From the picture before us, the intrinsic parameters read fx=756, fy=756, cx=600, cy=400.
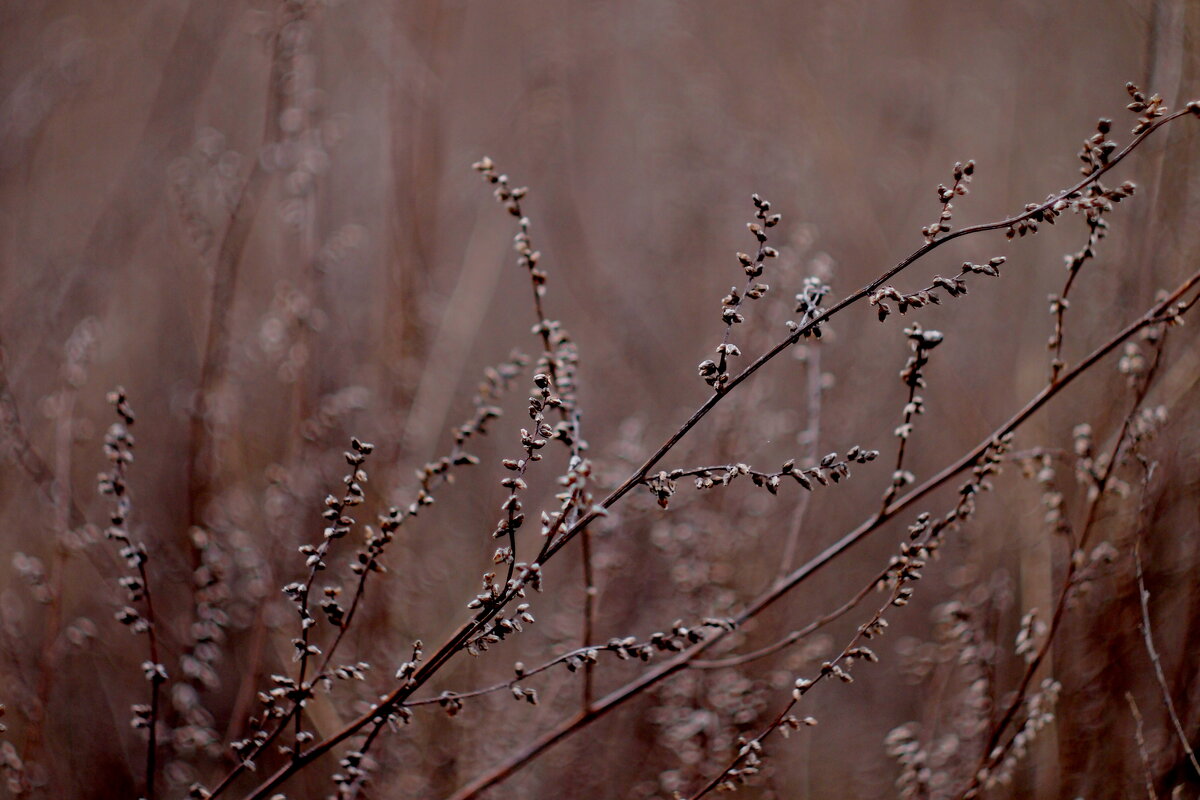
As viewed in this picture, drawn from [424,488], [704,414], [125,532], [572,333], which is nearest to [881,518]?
[704,414]

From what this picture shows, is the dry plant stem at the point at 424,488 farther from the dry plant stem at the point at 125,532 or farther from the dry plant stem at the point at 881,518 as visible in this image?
the dry plant stem at the point at 881,518

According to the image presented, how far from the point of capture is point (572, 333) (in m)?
2.33

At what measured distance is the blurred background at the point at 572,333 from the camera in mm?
1175

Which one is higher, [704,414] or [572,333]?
[572,333]

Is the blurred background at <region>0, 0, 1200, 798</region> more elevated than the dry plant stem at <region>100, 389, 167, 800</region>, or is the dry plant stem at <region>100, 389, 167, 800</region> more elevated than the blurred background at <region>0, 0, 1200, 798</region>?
the blurred background at <region>0, 0, 1200, 798</region>

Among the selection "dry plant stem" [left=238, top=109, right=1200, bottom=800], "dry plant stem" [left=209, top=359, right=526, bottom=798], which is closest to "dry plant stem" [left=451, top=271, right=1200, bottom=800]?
"dry plant stem" [left=238, top=109, right=1200, bottom=800]

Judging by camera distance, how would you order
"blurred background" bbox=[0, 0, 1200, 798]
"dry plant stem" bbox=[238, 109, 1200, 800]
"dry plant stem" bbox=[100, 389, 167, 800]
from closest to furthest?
"dry plant stem" bbox=[238, 109, 1200, 800], "dry plant stem" bbox=[100, 389, 167, 800], "blurred background" bbox=[0, 0, 1200, 798]

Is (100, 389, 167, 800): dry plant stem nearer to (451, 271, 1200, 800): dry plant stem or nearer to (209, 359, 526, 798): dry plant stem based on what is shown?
(209, 359, 526, 798): dry plant stem

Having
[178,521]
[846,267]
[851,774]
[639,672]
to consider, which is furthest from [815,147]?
[178,521]

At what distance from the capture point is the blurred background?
1175 millimetres

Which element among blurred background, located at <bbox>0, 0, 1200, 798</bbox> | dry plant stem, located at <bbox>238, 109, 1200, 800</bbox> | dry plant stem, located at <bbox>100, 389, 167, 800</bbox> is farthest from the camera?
blurred background, located at <bbox>0, 0, 1200, 798</bbox>

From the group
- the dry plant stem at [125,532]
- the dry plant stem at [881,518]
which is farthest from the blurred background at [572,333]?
the dry plant stem at [881,518]

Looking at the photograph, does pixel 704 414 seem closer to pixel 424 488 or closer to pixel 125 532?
pixel 424 488

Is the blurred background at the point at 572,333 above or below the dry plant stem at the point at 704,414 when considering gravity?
above
